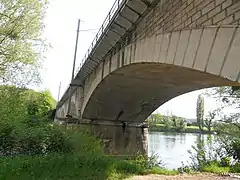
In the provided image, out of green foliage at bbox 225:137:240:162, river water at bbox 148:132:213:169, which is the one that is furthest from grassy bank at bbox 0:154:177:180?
green foliage at bbox 225:137:240:162

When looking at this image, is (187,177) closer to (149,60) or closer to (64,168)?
(64,168)

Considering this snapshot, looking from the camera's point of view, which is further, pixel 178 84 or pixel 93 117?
pixel 93 117

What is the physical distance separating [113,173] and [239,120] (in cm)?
1103

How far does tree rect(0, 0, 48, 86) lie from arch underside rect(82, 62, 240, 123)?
12.1 feet

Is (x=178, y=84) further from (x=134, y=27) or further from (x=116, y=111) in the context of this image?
(x=116, y=111)

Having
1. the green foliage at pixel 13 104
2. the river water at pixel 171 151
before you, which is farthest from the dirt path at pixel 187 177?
the green foliage at pixel 13 104

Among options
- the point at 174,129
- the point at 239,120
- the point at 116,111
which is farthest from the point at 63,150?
the point at 174,129

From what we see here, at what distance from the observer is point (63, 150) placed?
1112 centimetres

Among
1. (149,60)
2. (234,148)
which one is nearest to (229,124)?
(234,148)

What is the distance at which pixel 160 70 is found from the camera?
1002 cm

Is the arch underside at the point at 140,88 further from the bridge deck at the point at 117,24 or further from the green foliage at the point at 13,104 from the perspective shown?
the green foliage at the point at 13,104

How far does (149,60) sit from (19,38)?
9676 mm

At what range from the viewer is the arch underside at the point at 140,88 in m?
9.99

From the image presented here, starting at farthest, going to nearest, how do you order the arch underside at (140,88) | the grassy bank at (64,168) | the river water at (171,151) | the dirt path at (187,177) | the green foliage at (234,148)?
the river water at (171,151), the green foliage at (234,148), the arch underside at (140,88), the dirt path at (187,177), the grassy bank at (64,168)
